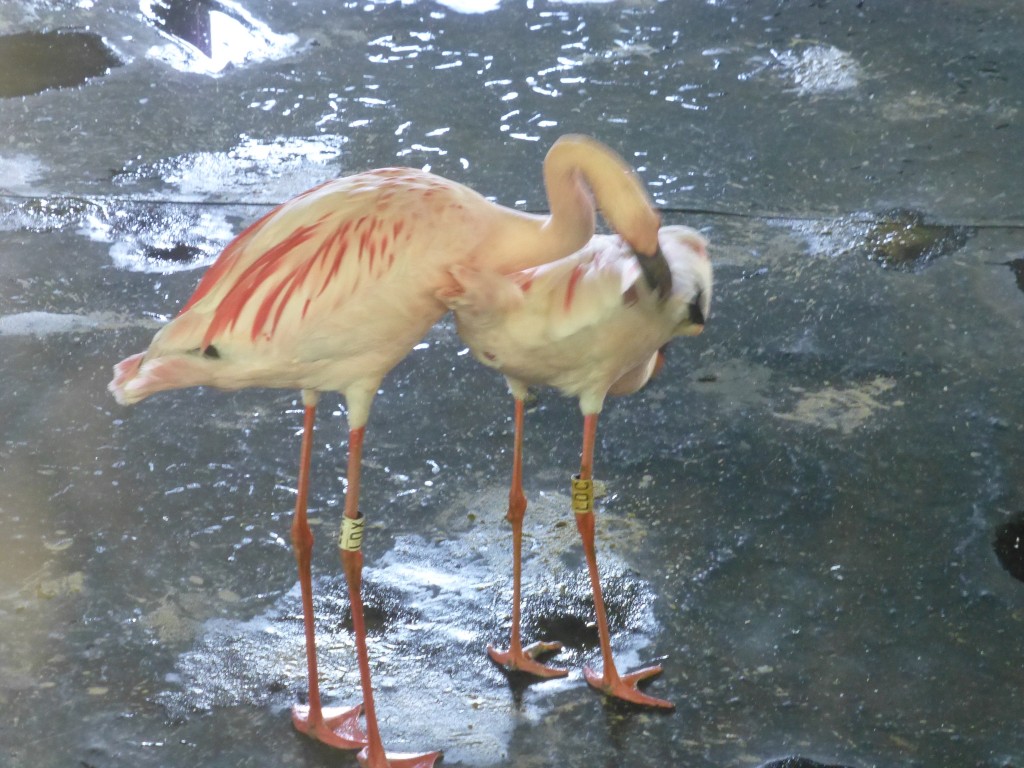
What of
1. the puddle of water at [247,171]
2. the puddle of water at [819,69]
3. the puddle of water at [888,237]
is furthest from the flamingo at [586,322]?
the puddle of water at [819,69]

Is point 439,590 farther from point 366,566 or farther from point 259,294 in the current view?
point 259,294

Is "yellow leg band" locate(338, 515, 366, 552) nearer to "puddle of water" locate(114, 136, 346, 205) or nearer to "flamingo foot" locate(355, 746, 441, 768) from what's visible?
"flamingo foot" locate(355, 746, 441, 768)

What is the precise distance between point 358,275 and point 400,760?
43.9 inches

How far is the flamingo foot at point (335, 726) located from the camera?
2.87m

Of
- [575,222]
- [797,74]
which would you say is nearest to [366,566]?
[575,222]

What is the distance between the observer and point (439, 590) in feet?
11.0

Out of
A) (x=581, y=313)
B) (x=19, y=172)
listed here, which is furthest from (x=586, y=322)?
(x=19, y=172)

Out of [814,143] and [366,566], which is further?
[814,143]

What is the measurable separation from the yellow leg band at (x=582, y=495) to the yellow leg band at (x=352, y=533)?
1.79ft

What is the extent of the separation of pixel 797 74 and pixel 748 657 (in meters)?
4.09

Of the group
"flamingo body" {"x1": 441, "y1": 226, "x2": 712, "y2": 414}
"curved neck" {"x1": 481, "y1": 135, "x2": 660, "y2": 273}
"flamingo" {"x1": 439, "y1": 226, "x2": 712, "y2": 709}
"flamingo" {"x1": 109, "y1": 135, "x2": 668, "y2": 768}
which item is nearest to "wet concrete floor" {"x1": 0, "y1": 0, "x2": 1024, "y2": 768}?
"flamingo" {"x1": 439, "y1": 226, "x2": 712, "y2": 709}

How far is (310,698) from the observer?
9.46 feet

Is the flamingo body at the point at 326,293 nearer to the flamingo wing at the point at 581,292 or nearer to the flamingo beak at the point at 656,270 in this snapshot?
the flamingo wing at the point at 581,292

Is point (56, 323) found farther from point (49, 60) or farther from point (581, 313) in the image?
point (49, 60)
